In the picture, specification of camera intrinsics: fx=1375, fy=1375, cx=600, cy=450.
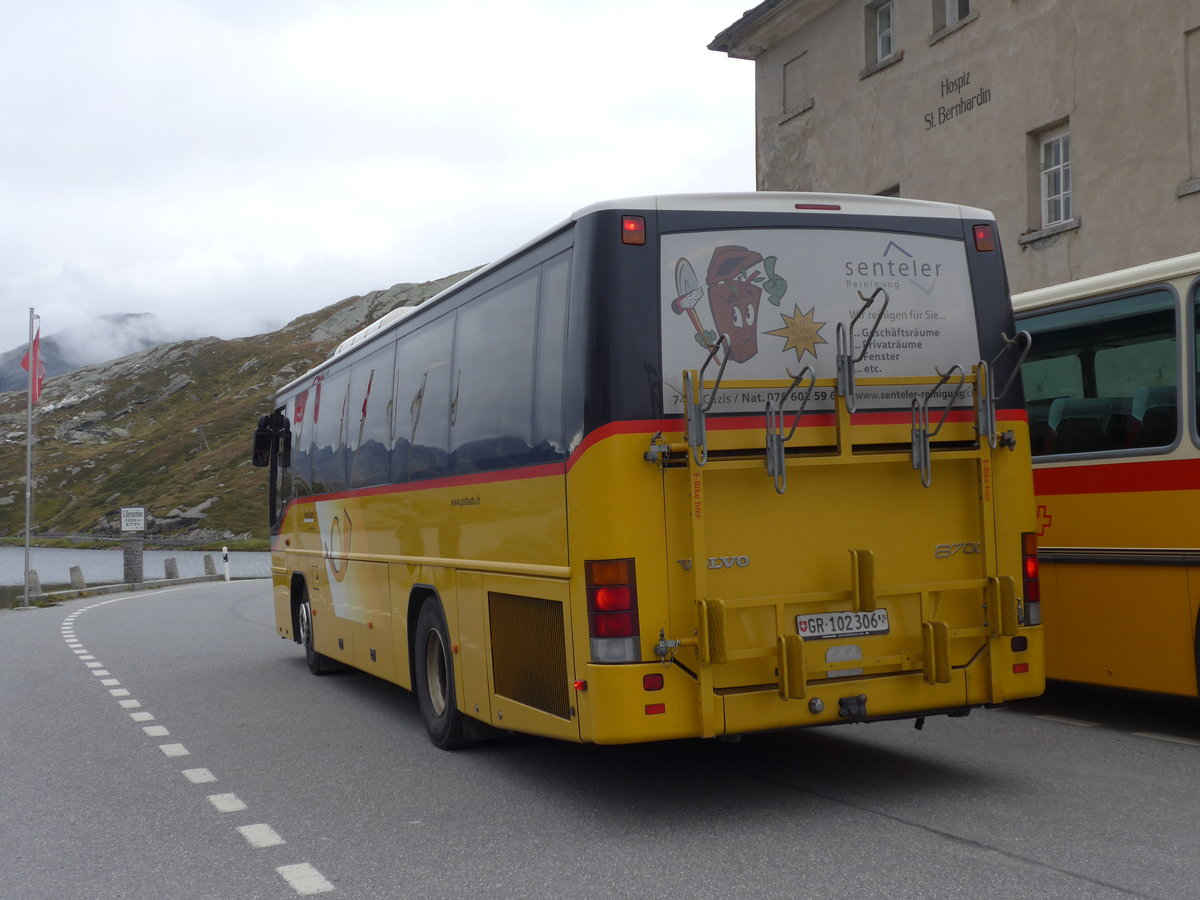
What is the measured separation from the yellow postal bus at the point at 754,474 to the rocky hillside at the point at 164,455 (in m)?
110

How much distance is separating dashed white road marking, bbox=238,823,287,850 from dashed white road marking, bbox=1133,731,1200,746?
5.26 metres

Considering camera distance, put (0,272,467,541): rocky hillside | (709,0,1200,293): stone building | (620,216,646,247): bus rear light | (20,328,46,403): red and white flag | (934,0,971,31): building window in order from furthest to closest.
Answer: (0,272,467,541): rocky hillside < (20,328,46,403): red and white flag < (934,0,971,31): building window < (709,0,1200,293): stone building < (620,216,646,247): bus rear light

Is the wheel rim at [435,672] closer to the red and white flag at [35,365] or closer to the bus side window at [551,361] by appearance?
the bus side window at [551,361]

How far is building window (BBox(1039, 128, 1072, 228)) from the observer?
20781 mm

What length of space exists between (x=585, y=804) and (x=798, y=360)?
8.22 feet

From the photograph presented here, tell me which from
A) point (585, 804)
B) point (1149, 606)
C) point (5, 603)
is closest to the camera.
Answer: point (585, 804)

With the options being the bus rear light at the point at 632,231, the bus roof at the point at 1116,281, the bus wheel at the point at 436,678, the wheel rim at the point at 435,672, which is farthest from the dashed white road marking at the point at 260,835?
the bus roof at the point at 1116,281

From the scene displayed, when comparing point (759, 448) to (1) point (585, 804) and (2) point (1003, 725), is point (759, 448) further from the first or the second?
(2) point (1003, 725)

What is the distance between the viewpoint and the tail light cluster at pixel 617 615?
248 inches

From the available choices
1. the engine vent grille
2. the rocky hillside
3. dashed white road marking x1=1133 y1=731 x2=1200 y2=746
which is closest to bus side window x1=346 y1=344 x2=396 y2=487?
the engine vent grille

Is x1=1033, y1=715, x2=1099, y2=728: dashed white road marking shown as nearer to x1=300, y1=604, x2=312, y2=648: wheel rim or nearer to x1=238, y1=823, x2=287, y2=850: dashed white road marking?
x1=238, y1=823, x2=287, y2=850: dashed white road marking

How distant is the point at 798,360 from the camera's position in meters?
6.70

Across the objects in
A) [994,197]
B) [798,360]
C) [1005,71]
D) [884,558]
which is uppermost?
[1005,71]

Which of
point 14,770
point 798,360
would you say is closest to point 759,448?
point 798,360
